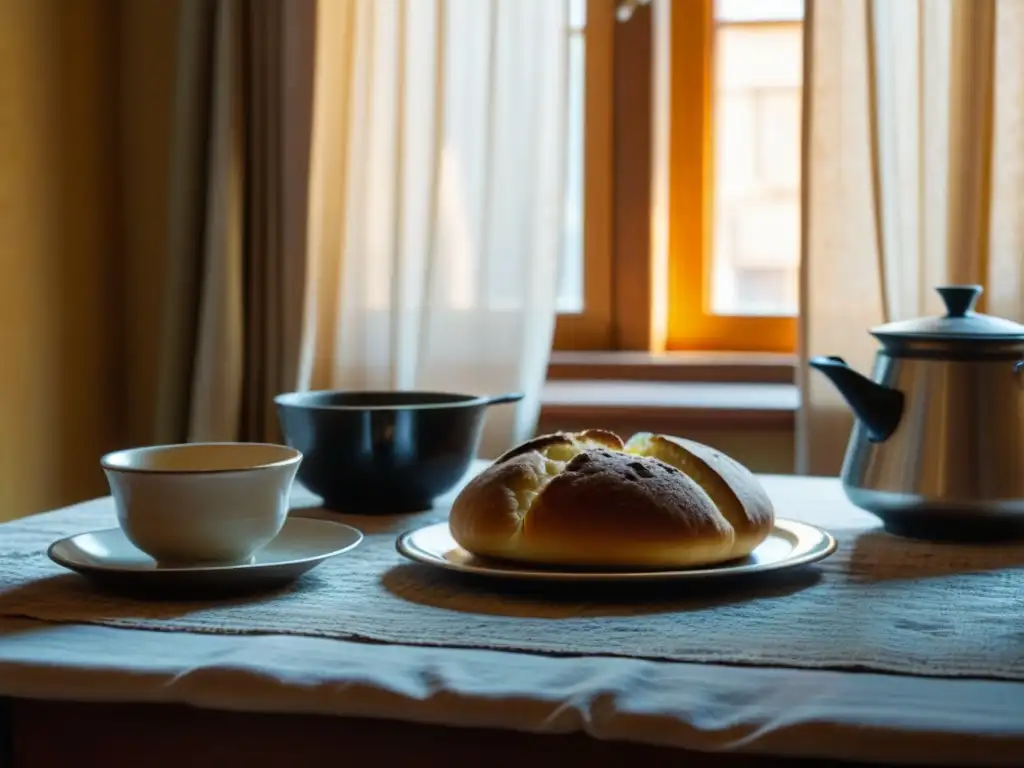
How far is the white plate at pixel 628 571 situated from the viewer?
796 millimetres

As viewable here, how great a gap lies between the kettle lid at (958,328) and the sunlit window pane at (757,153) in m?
1.01

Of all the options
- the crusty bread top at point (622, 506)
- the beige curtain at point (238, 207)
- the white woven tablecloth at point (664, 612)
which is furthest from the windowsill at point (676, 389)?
the crusty bread top at point (622, 506)

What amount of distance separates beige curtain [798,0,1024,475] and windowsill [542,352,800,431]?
0.11 metres

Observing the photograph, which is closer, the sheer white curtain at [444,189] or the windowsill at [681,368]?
the sheer white curtain at [444,189]

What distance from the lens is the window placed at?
203 centimetres

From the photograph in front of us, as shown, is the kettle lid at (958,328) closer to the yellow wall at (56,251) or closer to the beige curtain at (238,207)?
the beige curtain at (238,207)

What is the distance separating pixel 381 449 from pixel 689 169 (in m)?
1.12

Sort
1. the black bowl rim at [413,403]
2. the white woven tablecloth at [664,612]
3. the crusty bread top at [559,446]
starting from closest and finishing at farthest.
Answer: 1. the white woven tablecloth at [664,612]
2. the crusty bread top at [559,446]
3. the black bowl rim at [413,403]

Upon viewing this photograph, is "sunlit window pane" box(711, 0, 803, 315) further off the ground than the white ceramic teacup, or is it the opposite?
"sunlit window pane" box(711, 0, 803, 315)

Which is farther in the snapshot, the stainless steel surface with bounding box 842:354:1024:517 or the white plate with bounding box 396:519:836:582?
the stainless steel surface with bounding box 842:354:1024:517

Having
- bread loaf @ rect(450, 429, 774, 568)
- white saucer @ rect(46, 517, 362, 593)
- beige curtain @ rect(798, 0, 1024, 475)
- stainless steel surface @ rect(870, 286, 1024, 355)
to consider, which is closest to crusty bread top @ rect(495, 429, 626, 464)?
bread loaf @ rect(450, 429, 774, 568)

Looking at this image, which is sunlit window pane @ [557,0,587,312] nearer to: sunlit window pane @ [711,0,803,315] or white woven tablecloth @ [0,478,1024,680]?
sunlit window pane @ [711,0,803,315]

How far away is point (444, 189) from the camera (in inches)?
72.9

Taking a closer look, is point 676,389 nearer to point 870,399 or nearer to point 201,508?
point 870,399
